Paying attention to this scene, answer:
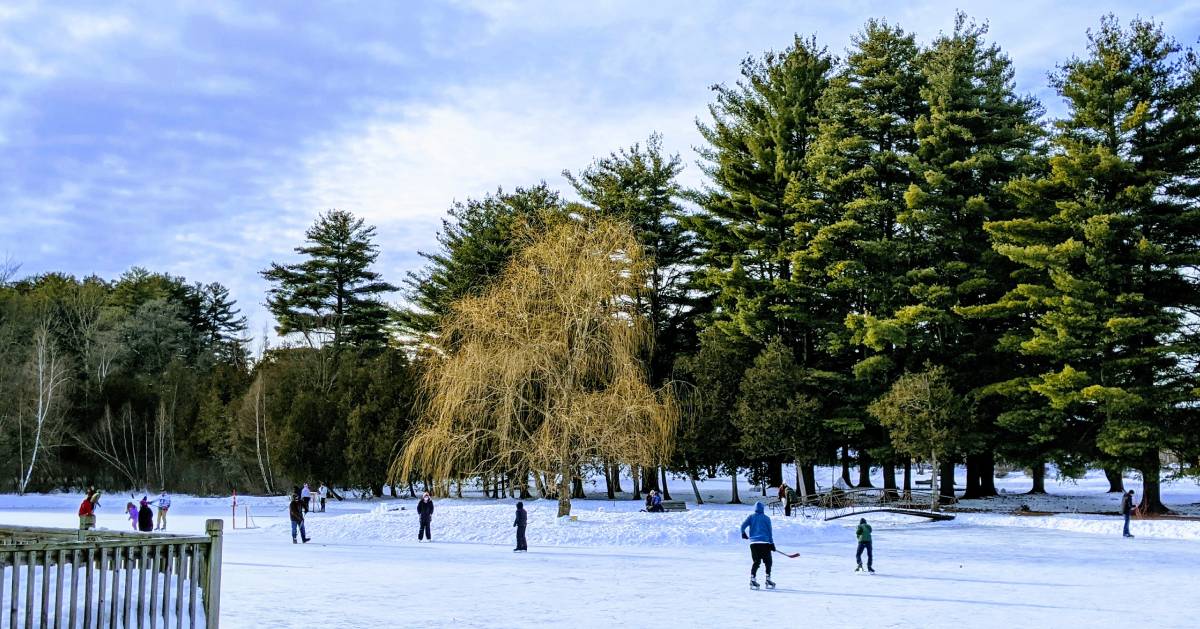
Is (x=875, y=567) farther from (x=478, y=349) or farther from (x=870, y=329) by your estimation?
(x=870, y=329)

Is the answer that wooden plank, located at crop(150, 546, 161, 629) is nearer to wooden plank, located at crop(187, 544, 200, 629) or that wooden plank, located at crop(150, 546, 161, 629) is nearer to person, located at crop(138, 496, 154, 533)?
wooden plank, located at crop(187, 544, 200, 629)

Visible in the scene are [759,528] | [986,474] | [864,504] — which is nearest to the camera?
[759,528]

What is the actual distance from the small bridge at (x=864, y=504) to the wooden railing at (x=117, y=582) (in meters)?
28.2

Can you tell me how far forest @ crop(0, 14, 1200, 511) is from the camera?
32844mm

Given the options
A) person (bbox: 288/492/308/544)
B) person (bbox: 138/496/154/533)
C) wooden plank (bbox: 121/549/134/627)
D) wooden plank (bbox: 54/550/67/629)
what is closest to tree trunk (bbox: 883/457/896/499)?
person (bbox: 288/492/308/544)

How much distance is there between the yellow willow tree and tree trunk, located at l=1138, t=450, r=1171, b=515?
17.2 metres

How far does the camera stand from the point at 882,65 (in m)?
45.0

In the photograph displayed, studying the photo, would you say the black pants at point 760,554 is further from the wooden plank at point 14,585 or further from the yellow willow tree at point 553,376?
the yellow willow tree at point 553,376

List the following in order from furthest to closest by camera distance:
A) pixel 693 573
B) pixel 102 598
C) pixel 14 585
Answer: pixel 693 573 < pixel 102 598 < pixel 14 585

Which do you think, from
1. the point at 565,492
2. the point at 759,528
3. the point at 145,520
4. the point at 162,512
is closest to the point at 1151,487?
the point at 565,492

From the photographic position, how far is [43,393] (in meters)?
56.8

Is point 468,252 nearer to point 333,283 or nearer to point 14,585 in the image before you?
point 333,283

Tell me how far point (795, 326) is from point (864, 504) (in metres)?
10.8

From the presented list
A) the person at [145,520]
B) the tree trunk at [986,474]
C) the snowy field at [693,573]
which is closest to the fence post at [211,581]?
the snowy field at [693,573]
